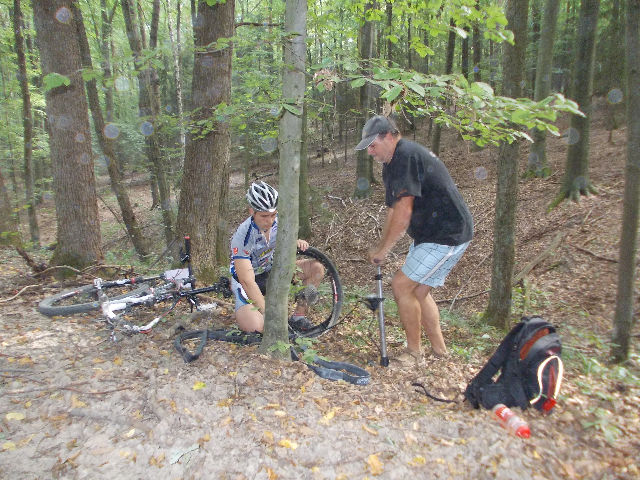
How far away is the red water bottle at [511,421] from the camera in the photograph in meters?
2.82

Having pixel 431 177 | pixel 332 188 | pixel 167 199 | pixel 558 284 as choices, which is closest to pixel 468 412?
pixel 431 177

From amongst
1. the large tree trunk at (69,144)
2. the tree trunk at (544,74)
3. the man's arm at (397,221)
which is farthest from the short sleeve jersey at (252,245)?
the tree trunk at (544,74)

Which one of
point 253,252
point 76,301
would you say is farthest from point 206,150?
point 76,301

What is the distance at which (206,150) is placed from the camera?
6.25 metres

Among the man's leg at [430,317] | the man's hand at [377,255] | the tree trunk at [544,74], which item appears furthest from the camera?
the tree trunk at [544,74]

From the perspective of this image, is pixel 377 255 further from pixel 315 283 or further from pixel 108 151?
pixel 108 151

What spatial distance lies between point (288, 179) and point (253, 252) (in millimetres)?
1484

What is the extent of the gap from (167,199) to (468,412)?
1160 centimetres

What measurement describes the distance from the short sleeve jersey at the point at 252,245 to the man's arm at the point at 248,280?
0.07 meters

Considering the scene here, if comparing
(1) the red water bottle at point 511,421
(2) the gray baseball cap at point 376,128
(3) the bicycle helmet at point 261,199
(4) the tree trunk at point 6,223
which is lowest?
(1) the red water bottle at point 511,421

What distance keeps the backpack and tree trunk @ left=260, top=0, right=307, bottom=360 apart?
1.81m

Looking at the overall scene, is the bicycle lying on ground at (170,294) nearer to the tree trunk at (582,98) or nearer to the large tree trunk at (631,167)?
the large tree trunk at (631,167)

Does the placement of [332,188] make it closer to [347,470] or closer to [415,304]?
[415,304]

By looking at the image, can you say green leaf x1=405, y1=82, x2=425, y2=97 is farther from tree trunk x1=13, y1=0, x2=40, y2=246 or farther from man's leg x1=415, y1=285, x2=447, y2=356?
tree trunk x1=13, y1=0, x2=40, y2=246
